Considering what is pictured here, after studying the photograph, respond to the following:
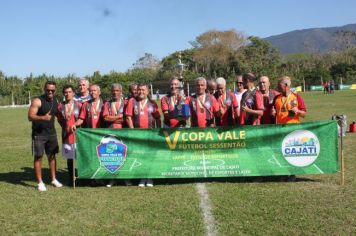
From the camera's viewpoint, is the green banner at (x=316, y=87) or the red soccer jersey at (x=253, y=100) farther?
the green banner at (x=316, y=87)

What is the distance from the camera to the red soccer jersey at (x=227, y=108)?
8445 millimetres

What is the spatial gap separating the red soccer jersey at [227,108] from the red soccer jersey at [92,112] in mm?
2258

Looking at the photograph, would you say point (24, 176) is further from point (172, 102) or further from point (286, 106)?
point (286, 106)

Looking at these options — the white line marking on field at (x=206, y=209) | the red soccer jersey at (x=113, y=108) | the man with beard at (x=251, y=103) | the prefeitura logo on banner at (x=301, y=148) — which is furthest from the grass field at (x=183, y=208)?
the red soccer jersey at (x=113, y=108)

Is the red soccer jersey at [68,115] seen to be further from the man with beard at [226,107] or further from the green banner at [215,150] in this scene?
the man with beard at [226,107]

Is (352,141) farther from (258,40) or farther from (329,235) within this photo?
(258,40)

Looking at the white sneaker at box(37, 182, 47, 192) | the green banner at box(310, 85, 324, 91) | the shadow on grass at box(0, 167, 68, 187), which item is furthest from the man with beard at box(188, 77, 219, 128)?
the green banner at box(310, 85, 324, 91)

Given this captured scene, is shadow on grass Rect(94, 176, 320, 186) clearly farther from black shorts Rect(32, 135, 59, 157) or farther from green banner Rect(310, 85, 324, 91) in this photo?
green banner Rect(310, 85, 324, 91)

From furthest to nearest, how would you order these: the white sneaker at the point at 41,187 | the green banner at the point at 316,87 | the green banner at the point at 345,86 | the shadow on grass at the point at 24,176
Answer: the green banner at the point at 316,87, the green banner at the point at 345,86, the shadow on grass at the point at 24,176, the white sneaker at the point at 41,187

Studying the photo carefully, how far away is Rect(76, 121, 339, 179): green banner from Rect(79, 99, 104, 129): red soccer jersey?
17.0 inches

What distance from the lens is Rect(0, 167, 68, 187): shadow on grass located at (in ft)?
29.2

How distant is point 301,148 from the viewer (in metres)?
7.82

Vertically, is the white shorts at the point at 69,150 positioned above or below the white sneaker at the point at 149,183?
above

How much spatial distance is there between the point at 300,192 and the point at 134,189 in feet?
9.27
